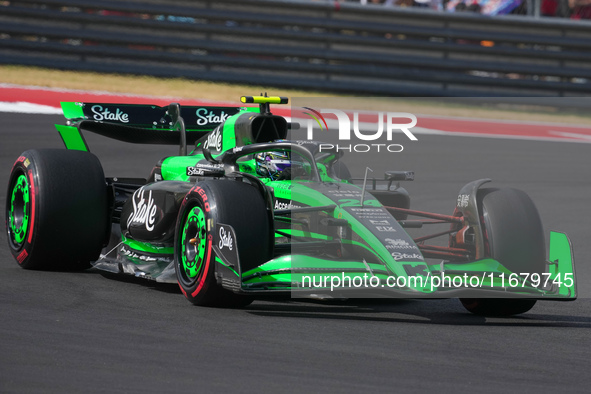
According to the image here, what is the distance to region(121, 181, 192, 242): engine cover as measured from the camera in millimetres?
6812

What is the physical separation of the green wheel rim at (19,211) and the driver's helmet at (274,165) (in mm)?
1673

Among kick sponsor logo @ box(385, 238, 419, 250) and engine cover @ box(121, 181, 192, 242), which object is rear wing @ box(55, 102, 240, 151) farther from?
kick sponsor logo @ box(385, 238, 419, 250)

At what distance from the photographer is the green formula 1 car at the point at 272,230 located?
18.9 feet

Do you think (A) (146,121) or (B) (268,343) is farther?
(A) (146,121)

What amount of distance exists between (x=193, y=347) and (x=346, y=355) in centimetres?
71

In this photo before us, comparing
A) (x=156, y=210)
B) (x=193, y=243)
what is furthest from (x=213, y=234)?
(x=156, y=210)

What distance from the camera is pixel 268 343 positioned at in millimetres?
5117

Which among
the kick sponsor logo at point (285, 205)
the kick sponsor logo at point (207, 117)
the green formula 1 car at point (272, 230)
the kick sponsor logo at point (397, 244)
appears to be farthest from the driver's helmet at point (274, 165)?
the kick sponsor logo at point (207, 117)

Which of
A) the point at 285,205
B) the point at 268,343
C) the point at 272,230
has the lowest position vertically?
the point at 268,343

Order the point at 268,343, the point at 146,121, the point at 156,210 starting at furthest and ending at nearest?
1. the point at 146,121
2. the point at 156,210
3. the point at 268,343

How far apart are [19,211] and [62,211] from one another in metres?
0.57

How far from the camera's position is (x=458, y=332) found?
5707 mm

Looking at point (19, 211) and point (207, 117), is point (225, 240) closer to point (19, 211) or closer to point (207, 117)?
point (19, 211)

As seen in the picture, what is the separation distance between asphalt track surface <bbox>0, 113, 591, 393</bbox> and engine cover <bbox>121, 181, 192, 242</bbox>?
0.34 meters
